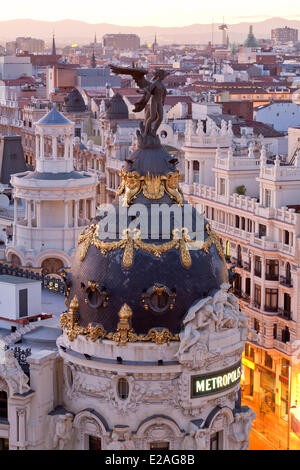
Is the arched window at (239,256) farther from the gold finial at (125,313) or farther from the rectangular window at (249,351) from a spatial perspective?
the gold finial at (125,313)

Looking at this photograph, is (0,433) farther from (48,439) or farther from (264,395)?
(264,395)

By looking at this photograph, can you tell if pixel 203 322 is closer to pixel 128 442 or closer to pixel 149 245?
pixel 149 245

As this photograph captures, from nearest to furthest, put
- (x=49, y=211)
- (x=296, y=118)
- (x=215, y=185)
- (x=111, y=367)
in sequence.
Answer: (x=111, y=367), (x=49, y=211), (x=215, y=185), (x=296, y=118)

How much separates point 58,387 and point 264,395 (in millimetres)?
49164

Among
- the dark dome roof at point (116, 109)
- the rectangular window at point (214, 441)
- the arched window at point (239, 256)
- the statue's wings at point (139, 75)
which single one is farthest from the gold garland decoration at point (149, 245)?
the dark dome roof at point (116, 109)

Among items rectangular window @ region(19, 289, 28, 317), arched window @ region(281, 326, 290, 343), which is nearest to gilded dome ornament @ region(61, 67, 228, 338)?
rectangular window @ region(19, 289, 28, 317)

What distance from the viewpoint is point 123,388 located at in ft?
142

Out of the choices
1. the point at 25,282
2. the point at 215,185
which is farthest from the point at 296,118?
the point at 25,282

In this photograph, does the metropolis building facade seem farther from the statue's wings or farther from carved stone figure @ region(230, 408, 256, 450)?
the statue's wings

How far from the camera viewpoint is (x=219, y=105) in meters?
149

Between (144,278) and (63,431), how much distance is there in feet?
21.8

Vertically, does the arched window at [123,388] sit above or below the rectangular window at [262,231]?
above

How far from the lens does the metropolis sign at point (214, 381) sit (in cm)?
4272

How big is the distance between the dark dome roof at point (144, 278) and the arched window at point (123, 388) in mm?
2007
